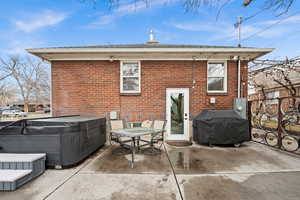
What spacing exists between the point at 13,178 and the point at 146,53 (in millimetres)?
4438

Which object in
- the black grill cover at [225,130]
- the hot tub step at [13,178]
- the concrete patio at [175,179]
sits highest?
the black grill cover at [225,130]

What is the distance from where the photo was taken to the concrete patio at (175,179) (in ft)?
6.63

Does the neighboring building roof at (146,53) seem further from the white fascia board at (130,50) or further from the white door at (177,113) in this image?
the white door at (177,113)

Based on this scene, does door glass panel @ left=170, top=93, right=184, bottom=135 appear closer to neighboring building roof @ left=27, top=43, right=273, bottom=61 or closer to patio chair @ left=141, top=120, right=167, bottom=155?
patio chair @ left=141, top=120, right=167, bottom=155

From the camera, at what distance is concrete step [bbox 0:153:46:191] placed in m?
2.08

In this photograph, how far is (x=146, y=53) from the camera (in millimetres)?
4781

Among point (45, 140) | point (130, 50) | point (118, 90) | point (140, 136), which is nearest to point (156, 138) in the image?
point (140, 136)

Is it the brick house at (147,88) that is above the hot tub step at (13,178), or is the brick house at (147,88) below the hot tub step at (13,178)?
above

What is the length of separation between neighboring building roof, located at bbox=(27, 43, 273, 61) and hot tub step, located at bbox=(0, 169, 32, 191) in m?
3.74

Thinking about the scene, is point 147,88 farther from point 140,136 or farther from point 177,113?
point 140,136

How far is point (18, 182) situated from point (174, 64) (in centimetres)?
514

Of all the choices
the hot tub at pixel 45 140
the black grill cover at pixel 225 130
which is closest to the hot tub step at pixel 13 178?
the hot tub at pixel 45 140

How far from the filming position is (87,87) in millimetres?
5195

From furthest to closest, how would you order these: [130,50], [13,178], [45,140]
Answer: [130,50] < [45,140] < [13,178]
